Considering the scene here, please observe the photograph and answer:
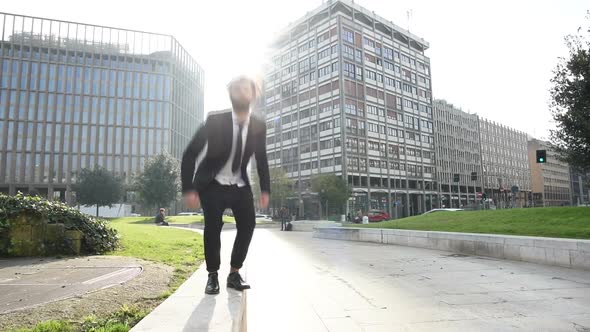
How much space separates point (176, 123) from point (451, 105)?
204 ft

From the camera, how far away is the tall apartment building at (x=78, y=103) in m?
68.1

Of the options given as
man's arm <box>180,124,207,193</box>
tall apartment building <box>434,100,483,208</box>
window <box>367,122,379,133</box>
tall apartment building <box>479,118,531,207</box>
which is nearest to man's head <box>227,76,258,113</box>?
man's arm <box>180,124,207,193</box>

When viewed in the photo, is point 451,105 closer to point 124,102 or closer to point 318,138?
point 318,138

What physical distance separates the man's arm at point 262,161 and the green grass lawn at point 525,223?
7.29 metres

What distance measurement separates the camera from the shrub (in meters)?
6.95

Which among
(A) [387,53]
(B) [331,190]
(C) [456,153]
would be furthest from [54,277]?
(C) [456,153]

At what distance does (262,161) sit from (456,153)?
295 ft

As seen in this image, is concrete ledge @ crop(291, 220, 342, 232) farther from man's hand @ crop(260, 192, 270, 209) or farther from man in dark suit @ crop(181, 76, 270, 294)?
man in dark suit @ crop(181, 76, 270, 294)

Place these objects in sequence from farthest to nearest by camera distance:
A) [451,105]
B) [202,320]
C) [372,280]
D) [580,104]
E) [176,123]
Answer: [451,105], [176,123], [580,104], [372,280], [202,320]

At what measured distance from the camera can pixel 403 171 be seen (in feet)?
219

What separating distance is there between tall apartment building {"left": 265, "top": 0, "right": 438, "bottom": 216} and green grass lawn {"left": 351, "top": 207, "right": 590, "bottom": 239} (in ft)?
143

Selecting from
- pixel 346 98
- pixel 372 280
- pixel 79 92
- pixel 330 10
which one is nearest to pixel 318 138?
pixel 346 98

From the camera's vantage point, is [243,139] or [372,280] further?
[372,280]

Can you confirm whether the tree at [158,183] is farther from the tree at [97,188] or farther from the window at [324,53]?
the window at [324,53]
